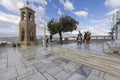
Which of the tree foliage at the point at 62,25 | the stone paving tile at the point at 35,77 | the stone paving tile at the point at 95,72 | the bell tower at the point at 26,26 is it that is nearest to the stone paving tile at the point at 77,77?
the stone paving tile at the point at 95,72

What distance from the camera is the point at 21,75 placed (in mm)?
4789

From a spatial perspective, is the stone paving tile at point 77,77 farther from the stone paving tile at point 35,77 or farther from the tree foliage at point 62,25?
the tree foliage at point 62,25

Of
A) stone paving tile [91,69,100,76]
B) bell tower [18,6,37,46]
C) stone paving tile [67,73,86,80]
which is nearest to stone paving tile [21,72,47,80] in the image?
stone paving tile [67,73,86,80]

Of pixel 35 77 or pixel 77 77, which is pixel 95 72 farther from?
pixel 35 77

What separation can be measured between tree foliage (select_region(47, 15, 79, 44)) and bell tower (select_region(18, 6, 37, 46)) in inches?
166

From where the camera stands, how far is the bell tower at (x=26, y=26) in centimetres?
1617

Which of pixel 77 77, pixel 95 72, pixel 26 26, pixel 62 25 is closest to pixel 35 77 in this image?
pixel 77 77

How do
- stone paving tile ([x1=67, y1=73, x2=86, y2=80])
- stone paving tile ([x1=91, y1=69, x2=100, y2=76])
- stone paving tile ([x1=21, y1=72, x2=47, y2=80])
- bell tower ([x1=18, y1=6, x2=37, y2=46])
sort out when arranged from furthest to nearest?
1. bell tower ([x1=18, y1=6, x2=37, y2=46])
2. stone paving tile ([x1=91, y1=69, x2=100, y2=76])
3. stone paving tile ([x1=21, y1=72, x2=47, y2=80])
4. stone paving tile ([x1=67, y1=73, x2=86, y2=80])

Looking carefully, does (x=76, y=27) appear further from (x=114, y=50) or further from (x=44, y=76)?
(x=44, y=76)

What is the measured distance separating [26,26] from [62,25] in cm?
687

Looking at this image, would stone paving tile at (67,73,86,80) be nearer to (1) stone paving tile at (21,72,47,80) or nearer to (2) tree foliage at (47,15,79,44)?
(1) stone paving tile at (21,72,47,80)

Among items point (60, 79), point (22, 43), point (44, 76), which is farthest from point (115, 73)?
point (22, 43)

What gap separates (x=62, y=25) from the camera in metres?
20.0

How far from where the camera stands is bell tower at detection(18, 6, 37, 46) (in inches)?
637
